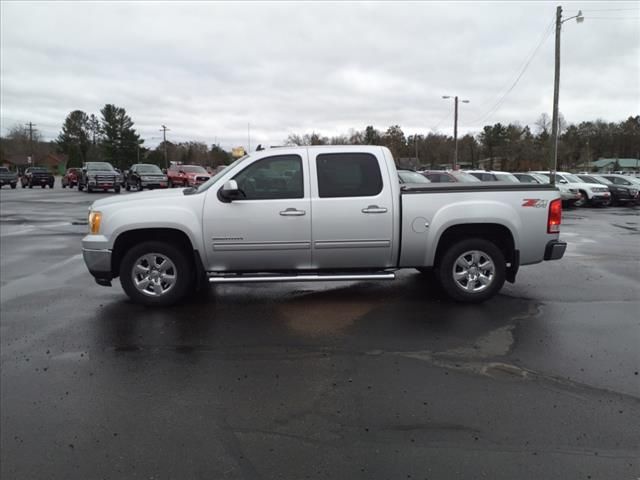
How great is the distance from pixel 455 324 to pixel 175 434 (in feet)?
10.9

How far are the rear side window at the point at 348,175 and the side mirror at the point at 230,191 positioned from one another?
0.98 meters

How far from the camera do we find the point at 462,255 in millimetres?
6238

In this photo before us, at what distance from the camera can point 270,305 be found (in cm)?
634

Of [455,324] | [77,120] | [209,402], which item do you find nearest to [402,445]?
[209,402]

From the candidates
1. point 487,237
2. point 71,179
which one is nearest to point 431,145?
point 71,179

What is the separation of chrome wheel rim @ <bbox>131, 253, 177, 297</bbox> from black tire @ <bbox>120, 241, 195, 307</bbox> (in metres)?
0.03

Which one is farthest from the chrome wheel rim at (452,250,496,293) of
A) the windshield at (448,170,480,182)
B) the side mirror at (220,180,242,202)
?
the windshield at (448,170,480,182)

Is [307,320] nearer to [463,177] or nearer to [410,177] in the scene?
[410,177]

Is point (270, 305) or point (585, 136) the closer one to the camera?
point (270, 305)

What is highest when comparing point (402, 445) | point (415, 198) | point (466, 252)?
point (415, 198)

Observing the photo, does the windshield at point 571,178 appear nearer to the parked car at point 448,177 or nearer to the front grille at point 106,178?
the parked car at point 448,177

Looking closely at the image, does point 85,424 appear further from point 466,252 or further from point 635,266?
point 635,266

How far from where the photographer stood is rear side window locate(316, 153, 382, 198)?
240 inches

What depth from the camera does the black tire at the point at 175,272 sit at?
6074mm
